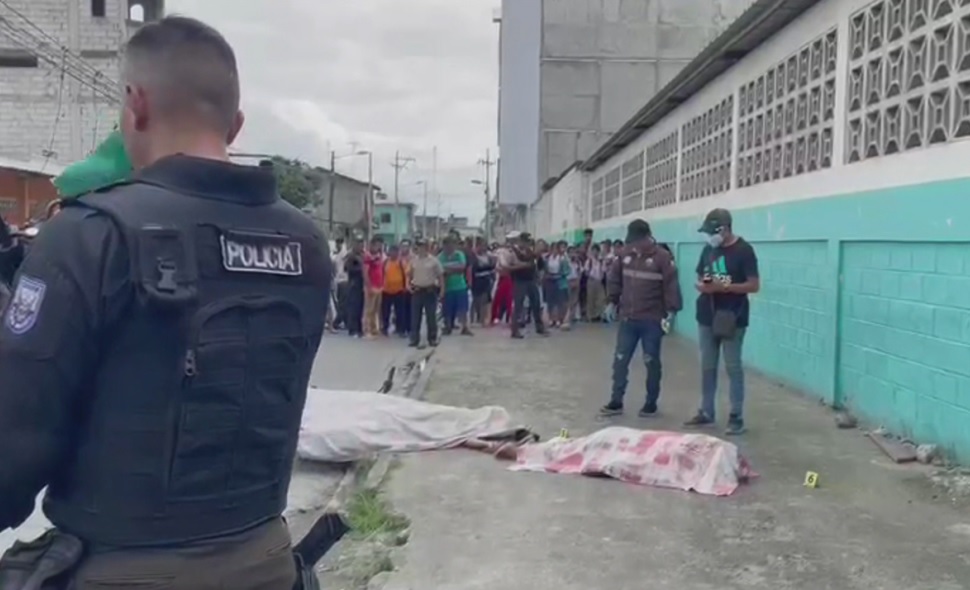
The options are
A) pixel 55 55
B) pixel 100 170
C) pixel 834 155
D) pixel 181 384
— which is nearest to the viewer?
pixel 181 384

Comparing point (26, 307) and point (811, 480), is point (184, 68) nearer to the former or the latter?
point (26, 307)

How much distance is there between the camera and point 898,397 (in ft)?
27.8

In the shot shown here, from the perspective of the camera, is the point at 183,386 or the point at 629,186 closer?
the point at 183,386

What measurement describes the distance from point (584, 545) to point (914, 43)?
510 cm

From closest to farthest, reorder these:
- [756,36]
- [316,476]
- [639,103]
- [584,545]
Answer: [584,545], [316,476], [756,36], [639,103]

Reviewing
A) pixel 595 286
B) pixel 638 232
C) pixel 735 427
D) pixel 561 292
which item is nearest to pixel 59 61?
pixel 595 286

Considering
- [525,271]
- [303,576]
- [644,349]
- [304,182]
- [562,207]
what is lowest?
[644,349]

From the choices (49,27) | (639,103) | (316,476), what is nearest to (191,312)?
(316,476)

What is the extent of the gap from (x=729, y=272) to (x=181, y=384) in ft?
24.6

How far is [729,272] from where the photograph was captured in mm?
8953

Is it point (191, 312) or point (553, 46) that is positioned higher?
point (553, 46)

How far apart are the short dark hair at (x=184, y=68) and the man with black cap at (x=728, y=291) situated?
7190mm

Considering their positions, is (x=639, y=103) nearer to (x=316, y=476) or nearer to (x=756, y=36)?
(x=756, y=36)

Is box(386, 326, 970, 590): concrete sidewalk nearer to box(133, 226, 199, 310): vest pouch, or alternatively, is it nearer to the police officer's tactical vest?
the police officer's tactical vest
